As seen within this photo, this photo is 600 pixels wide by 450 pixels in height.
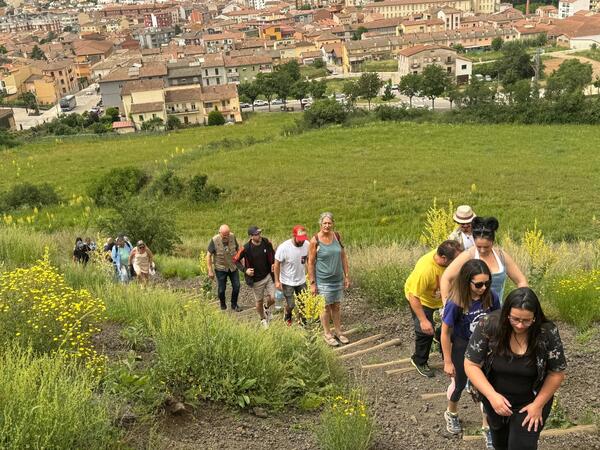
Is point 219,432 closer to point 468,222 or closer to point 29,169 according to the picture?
point 468,222

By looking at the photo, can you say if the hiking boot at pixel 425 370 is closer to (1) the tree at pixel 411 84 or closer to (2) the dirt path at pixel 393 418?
(2) the dirt path at pixel 393 418

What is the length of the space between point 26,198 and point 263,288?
2244 cm

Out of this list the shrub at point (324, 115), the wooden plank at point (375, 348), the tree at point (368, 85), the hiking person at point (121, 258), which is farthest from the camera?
the tree at point (368, 85)

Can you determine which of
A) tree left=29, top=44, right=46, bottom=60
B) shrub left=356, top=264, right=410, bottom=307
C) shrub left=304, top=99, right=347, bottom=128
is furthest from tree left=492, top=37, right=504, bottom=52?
shrub left=356, top=264, right=410, bottom=307

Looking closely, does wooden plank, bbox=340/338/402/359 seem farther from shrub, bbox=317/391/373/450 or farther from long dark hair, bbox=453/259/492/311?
long dark hair, bbox=453/259/492/311

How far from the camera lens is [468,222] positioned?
6.14 m

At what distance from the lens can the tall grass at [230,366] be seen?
5195mm

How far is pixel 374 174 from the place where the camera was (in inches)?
1094

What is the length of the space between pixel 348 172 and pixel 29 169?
2123 cm

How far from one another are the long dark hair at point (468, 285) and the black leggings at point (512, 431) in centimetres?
83

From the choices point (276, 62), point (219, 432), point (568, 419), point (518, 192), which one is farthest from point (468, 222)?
point (276, 62)

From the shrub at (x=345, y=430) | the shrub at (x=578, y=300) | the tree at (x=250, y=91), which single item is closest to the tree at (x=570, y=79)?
the tree at (x=250, y=91)

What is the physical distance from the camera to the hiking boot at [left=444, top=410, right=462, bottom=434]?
5.00 m

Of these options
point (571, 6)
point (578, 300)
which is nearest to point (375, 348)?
point (578, 300)
